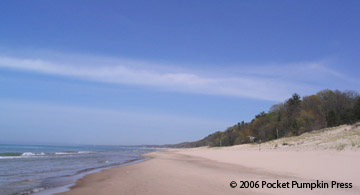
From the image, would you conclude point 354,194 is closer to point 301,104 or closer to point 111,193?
point 111,193

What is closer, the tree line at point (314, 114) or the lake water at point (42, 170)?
the lake water at point (42, 170)

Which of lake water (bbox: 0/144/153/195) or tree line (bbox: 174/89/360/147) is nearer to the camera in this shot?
lake water (bbox: 0/144/153/195)

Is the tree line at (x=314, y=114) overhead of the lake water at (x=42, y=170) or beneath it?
overhead

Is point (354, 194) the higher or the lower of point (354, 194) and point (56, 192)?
the higher

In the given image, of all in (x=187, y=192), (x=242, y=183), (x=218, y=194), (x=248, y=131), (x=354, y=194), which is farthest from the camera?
(x=248, y=131)

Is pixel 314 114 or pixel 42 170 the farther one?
pixel 314 114

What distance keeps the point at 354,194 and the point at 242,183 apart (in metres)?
4.00

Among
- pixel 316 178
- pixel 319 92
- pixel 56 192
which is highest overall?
pixel 319 92

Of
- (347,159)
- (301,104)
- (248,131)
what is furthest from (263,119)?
(347,159)

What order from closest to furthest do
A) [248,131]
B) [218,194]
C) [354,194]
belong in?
[354,194] → [218,194] → [248,131]

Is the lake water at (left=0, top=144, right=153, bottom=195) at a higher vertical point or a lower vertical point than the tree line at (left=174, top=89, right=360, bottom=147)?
lower

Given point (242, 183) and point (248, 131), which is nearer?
point (242, 183)

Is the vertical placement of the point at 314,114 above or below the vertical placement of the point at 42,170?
above

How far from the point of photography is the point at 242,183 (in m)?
10.8
